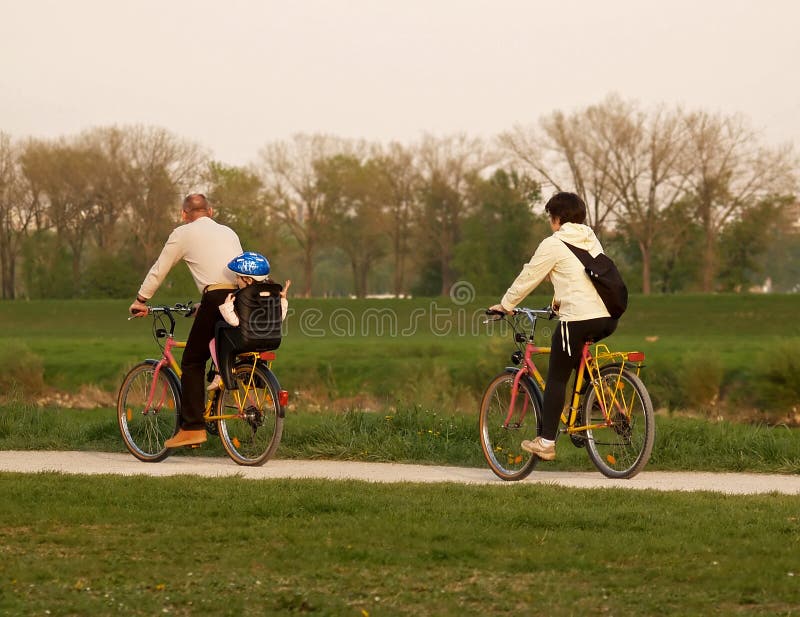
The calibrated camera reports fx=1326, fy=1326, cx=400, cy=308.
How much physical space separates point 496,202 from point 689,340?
86.1ft

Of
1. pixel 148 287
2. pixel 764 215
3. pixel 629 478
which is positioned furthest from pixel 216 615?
pixel 764 215

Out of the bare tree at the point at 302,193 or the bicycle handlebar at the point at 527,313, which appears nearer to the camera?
the bicycle handlebar at the point at 527,313

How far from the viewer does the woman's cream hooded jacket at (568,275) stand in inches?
331

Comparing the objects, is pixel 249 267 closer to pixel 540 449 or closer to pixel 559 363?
pixel 559 363

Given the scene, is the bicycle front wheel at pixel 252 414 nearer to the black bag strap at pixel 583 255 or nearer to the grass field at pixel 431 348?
the black bag strap at pixel 583 255

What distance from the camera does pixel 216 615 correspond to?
4.92 metres

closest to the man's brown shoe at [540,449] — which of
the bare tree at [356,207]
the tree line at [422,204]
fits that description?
the tree line at [422,204]

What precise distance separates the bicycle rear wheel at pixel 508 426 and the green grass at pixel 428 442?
2.20 ft

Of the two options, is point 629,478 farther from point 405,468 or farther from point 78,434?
point 78,434

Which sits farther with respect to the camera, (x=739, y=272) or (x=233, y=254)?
(x=739, y=272)

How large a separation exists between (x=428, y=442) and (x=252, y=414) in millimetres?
1529

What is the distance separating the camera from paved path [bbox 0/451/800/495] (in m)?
8.35

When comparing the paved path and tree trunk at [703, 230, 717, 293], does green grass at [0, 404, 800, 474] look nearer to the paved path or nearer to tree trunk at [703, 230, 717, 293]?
the paved path

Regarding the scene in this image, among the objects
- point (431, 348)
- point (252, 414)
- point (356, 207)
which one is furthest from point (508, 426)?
point (356, 207)
